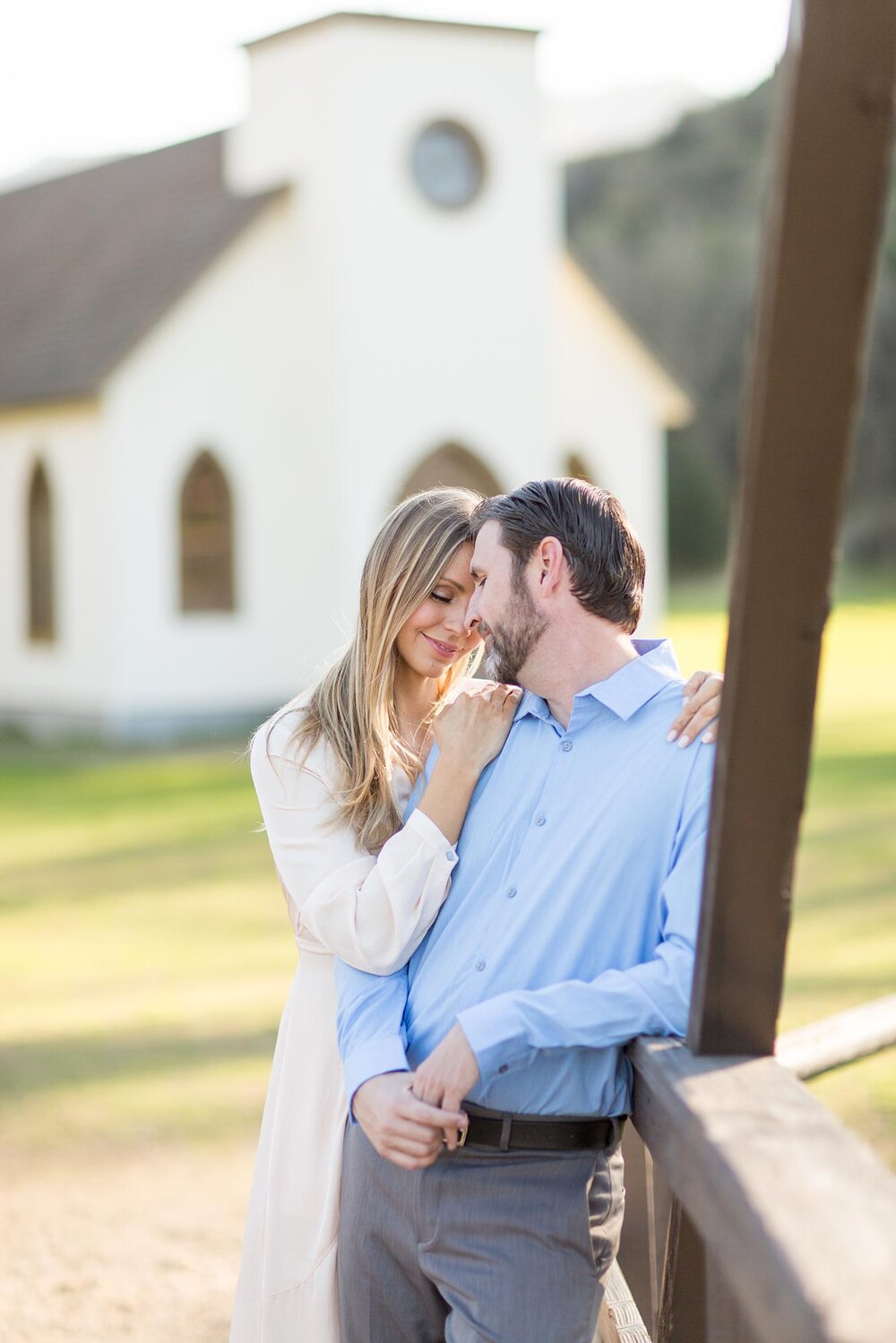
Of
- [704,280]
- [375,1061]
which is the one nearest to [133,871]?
[375,1061]

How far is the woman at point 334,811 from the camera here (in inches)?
115

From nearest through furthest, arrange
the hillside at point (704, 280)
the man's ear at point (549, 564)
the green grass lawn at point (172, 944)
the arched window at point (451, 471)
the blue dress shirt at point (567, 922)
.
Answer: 1. the blue dress shirt at point (567, 922)
2. the man's ear at point (549, 564)
3. the green grass lawn at point (172, 944)
4. the arched window at point (451, 471)
5. the hillside at point (704, 280)

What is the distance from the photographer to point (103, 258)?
22078mm

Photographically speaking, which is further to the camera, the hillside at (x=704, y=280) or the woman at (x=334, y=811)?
the hillside at (x=704, y=280)

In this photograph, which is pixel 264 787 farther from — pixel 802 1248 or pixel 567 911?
pixel 802 1248

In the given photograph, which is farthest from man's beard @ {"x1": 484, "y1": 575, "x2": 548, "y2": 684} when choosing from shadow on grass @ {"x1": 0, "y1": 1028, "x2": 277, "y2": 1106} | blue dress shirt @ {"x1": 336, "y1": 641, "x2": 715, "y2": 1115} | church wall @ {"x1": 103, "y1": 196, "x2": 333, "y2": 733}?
church wall @ {"x1": 103, "y1": 196, "x2": 333, "y2": 733}

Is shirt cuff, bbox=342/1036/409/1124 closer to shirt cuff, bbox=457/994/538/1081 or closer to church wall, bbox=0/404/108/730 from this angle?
shirt cuff, bbox=457/994/538/1081

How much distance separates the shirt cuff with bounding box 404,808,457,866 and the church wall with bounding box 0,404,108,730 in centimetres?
1658

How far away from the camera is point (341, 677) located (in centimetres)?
321

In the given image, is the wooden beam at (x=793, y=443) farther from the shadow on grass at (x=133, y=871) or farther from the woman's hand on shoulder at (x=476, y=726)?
the shadow on grass at (x=133, y=871)

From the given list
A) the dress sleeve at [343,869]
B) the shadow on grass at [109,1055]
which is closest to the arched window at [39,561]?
the shadow on grass at [109,1055]

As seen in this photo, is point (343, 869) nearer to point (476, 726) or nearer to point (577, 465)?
point (476, 726)

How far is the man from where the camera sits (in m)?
2.54

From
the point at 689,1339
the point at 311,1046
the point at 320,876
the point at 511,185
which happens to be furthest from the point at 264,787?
the point at 511,185
